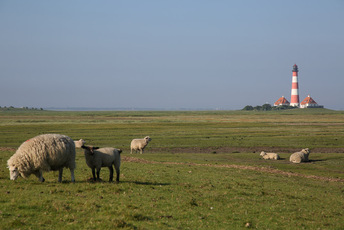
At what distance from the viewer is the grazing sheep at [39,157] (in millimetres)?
15242

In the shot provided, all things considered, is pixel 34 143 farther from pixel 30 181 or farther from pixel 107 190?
pixel 107 190

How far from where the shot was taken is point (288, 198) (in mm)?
17188

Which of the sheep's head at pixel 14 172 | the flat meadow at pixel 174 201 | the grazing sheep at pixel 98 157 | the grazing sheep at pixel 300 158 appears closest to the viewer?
the flat meadow at pixel 174 201

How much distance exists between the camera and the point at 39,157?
15.2 metres

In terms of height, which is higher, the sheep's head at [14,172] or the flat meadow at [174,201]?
the sheep's head at [14,172]

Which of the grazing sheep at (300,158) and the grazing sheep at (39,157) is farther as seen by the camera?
the grazing sheep at (300,158)

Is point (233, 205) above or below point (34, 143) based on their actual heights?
below

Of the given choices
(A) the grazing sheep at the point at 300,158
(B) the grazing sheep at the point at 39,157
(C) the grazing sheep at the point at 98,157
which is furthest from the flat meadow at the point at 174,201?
(A) the grazing sheep at the point at 300,158

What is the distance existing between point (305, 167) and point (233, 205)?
1871 centimetres

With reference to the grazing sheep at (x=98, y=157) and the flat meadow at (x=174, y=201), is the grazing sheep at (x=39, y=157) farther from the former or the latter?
the grazing sheep at (x=98, y=157)

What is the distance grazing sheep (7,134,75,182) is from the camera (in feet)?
50.0

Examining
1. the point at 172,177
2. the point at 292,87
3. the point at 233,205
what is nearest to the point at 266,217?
the point at 233,205

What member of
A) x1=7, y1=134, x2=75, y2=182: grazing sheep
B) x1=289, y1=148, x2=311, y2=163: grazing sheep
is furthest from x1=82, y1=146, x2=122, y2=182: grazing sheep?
x1=289, y1=148, x2=311, y2=163: grazing sheep

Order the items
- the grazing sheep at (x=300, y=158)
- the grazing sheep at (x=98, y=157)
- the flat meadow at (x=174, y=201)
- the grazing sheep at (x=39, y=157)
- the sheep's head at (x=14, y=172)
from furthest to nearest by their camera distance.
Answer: the grazing sheep at (x=300, y=158)
the grazing sheep at (x=98, y=157)
the sheep's head at (x=14, y=172)
the grazing sheep at (x=39, y=157)
the flat meadow at (x=174, y=201)
